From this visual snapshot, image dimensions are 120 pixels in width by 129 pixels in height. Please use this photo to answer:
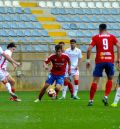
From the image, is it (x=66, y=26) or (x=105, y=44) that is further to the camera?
(x=66, y=26)

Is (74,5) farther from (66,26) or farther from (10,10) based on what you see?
(10,10)

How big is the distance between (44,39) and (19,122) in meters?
22.7

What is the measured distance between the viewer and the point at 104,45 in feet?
52.3

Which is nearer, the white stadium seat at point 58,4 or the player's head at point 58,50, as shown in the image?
the player's head at point 58,50

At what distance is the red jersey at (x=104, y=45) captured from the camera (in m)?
15.9

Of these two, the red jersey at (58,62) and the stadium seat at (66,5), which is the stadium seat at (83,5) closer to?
the stadium seat at (66,5)

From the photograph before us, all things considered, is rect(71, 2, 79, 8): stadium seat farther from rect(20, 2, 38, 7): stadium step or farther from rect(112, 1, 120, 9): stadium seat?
rect(112, 1, 120, 9): stadium seat

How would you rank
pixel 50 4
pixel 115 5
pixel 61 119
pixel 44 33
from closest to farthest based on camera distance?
pixel 61 119
pixel 44 33
pixel 50 4
pixel 115 5

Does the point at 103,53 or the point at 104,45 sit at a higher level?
the point at 104,45

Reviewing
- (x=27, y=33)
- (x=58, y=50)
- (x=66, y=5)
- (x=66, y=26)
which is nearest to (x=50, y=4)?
(x=66, y=5)

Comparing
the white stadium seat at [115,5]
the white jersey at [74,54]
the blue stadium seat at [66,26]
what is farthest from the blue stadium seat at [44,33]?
the white jersey at [74,54]

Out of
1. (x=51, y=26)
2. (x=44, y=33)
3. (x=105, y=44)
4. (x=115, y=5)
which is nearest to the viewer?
(x=105, y=44)

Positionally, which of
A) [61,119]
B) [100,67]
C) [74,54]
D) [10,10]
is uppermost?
[10,10]

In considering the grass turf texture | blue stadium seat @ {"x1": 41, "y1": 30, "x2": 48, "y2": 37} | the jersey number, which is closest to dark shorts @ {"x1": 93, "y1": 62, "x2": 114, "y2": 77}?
the jersey number
